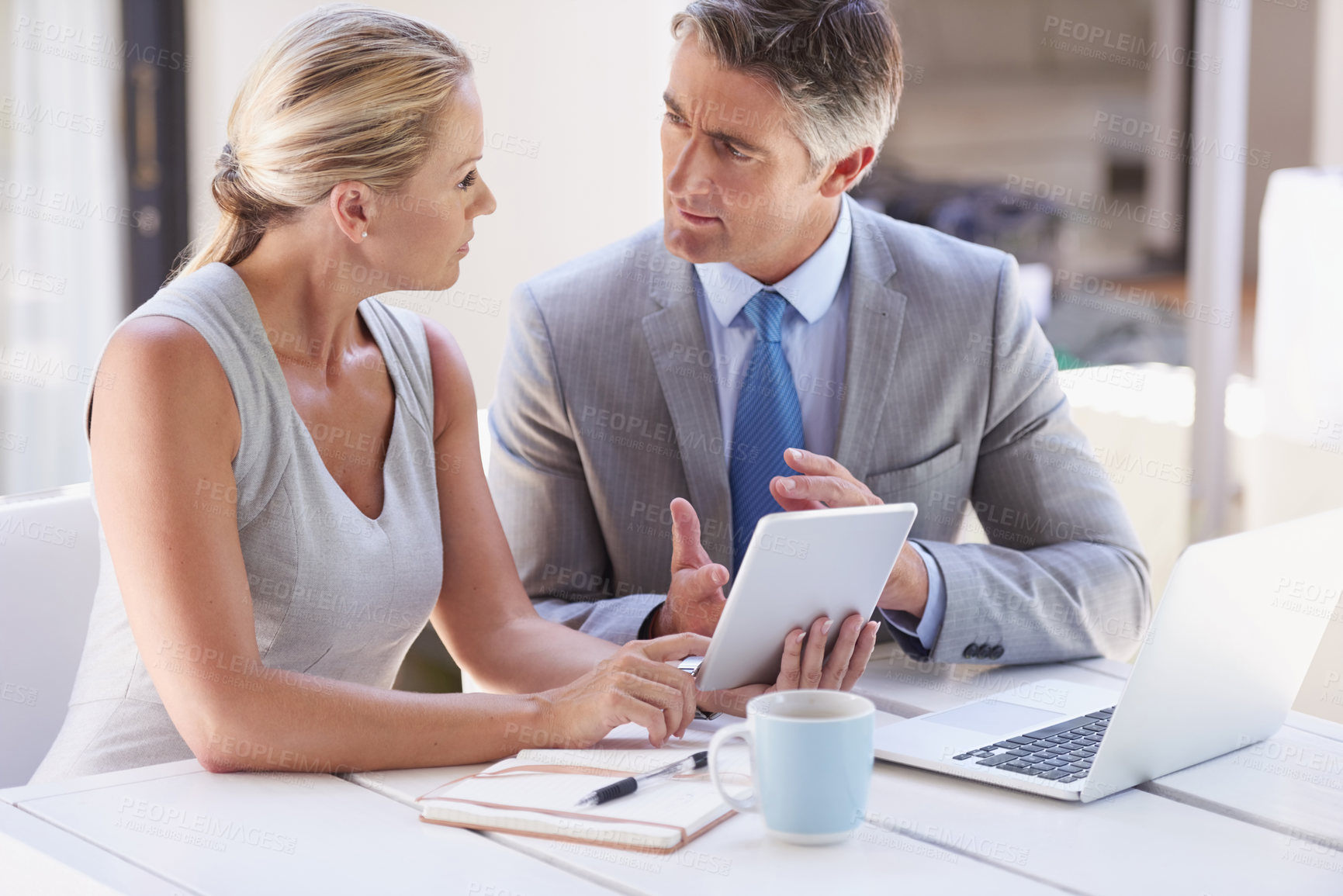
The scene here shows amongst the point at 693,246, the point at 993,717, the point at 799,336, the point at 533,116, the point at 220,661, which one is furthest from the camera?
the point at 533,116

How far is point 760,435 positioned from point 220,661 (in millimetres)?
745

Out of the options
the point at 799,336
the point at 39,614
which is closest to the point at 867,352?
the point at 799,336

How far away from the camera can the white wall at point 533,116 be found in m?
3.55

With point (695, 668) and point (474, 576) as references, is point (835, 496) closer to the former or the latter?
point (695, 668)

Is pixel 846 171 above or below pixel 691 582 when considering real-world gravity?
above

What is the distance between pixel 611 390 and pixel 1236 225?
7.92 feet

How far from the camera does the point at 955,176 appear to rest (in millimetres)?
9742

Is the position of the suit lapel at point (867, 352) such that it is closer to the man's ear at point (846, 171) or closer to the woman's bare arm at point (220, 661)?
the man's ear at point (846, 171)

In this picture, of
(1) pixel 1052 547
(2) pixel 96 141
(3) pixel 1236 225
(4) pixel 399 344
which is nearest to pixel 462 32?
(2) pixel 96 141

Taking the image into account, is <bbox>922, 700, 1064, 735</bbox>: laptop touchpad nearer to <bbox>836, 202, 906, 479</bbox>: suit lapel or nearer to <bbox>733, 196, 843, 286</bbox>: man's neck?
<bbox>836, 202, 906, 479</bbox>: suit lapel

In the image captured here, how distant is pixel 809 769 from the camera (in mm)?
909

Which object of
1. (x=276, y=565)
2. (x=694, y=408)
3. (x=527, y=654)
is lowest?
(x=527, y=654)

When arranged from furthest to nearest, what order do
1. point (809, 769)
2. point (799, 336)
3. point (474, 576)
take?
point (799, 336) → point (474, 576) → point (809, 769)

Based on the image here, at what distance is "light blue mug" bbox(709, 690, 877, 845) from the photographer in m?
0.91
